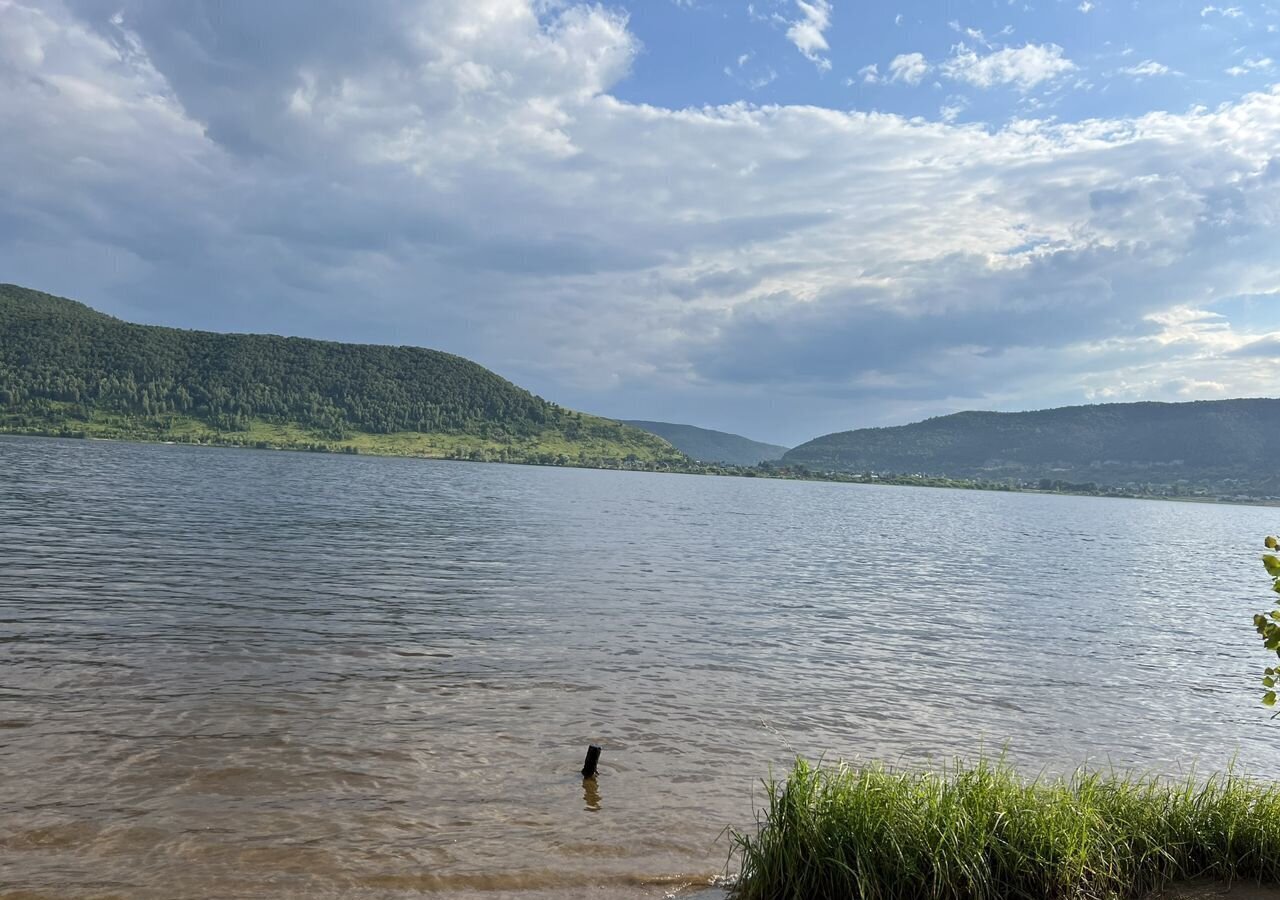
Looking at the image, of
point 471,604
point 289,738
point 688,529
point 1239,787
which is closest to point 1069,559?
point 688,529

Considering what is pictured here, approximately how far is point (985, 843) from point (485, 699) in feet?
40.9

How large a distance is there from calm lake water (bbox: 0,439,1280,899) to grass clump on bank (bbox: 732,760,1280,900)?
8.53 feet

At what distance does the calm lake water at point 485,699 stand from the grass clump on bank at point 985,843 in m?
2.60

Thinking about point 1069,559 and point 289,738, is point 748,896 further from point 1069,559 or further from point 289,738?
point 1069,559

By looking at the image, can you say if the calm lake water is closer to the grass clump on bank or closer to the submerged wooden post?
the submerged wooden post

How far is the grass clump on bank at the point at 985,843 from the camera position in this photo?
878 cm

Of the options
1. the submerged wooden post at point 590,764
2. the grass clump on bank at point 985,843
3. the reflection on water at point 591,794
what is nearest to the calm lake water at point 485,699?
the reflection on water at point 591,794

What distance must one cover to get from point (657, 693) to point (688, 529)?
57851 mm

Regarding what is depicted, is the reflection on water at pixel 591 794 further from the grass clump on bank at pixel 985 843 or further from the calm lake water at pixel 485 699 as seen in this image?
the grass clump on bank at pixel 985 843

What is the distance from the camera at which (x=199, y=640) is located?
73.2 feet

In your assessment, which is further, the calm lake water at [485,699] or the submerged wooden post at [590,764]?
the submerged wooden post at [590,764]

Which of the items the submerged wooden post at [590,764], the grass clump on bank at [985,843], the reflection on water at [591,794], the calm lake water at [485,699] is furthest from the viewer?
the submerged wooden post at [590,764]

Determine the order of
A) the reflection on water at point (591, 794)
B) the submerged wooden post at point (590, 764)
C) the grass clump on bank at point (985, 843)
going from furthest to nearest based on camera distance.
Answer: the submerged wooden post at point (590, 764), the reflection on water at point (591, 794), the grass clump on bank at point (985, 843)

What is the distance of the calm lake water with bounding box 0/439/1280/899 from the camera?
37.3 ft
